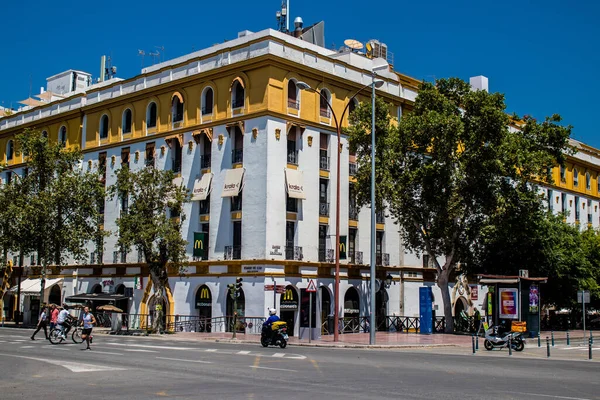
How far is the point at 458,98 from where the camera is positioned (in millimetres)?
44062

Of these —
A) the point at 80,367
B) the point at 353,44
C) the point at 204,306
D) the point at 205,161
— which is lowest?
→ the point at 80,367

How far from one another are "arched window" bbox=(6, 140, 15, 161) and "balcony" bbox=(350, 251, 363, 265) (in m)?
34.6

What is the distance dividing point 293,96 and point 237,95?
3.55 m

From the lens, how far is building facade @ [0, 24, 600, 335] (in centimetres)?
4388

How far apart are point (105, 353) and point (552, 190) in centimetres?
5519

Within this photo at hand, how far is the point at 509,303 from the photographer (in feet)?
118

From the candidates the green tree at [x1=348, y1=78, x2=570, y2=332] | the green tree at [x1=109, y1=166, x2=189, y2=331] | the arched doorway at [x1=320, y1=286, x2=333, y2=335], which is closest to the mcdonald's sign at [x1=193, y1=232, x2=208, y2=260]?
the green tree at [x1=109, y1=166, x2=189, y2=331]

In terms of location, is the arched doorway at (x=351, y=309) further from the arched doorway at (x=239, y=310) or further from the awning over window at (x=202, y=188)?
the awning over window at (x=202, y=188)

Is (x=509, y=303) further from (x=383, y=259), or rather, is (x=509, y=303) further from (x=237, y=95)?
(x=237, y=95)

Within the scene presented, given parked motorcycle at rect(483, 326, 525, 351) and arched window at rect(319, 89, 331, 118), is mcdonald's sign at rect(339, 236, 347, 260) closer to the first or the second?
arched window at rect(319, 89, 331, 118)

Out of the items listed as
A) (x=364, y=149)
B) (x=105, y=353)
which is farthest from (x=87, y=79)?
(x=105, y=353)

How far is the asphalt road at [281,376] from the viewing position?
562 inches

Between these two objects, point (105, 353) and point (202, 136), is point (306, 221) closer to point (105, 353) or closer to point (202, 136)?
point (202, 136)

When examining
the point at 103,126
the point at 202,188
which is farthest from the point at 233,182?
the point at 103,126
